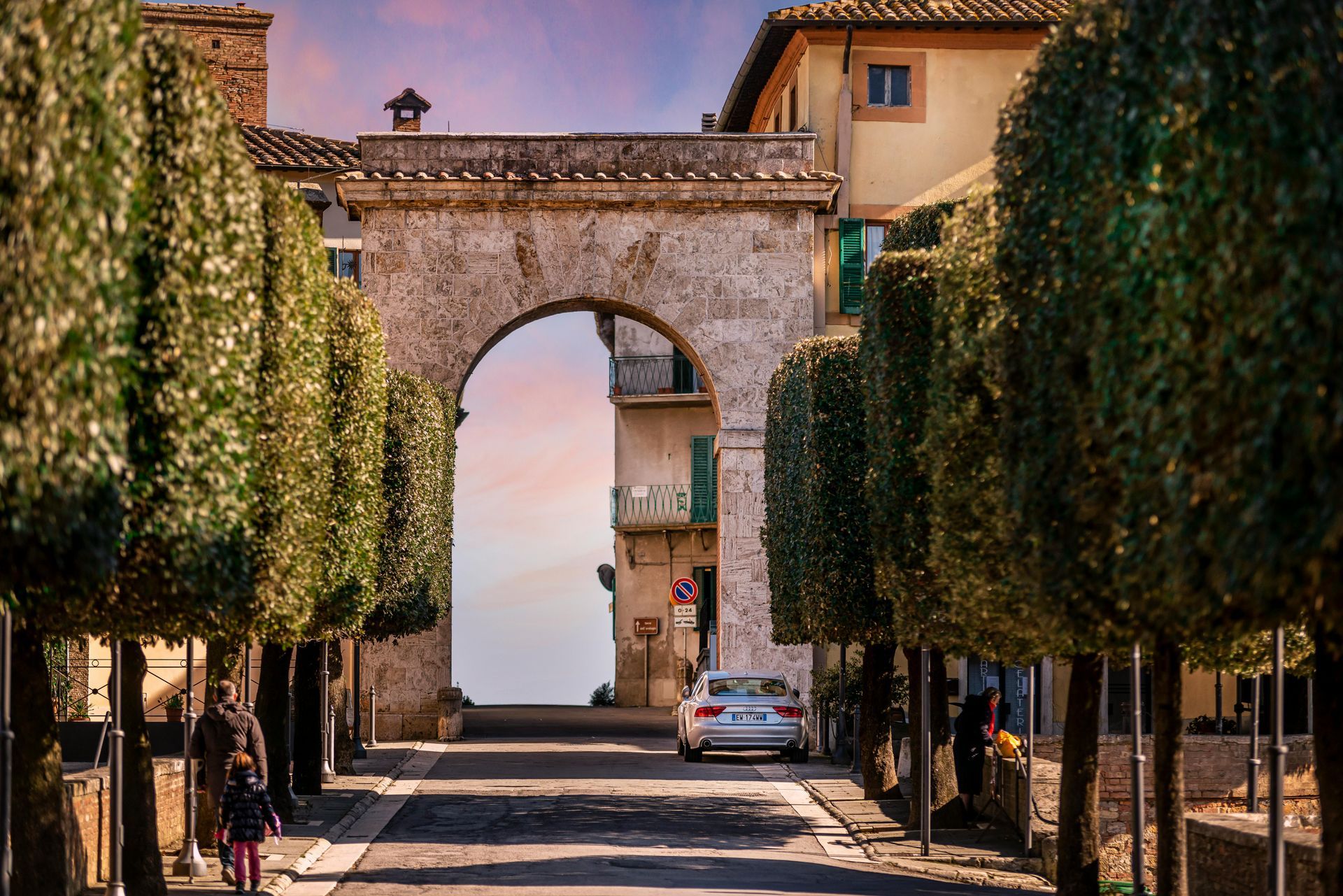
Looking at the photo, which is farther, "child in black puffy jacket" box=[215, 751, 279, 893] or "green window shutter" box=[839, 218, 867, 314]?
"green window shutter" box=[839, 218, 867, 314]

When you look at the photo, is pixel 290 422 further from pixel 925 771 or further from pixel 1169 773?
pixel 925 771

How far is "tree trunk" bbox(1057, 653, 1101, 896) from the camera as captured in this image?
1463cm

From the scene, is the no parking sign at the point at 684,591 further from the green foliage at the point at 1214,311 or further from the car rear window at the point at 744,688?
the green foliage at the point at 1214,311

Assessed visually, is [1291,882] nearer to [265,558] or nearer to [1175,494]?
[1175,494]

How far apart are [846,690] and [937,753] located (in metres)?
10.6

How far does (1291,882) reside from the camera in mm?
12648

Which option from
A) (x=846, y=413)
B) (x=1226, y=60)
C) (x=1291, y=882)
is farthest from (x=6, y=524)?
(x=846, y=413)

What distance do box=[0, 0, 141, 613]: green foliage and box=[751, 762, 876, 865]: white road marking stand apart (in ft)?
33.2

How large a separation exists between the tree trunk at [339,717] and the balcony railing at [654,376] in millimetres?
25893

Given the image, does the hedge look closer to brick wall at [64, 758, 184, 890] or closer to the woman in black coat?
the woman in black coat

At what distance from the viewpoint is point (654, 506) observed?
175 ft

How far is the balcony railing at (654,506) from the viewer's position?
5272 cm

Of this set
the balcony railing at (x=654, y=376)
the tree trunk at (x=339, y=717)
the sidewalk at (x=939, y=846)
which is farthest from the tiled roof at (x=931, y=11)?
the sidewalk at (x=939, y=846)

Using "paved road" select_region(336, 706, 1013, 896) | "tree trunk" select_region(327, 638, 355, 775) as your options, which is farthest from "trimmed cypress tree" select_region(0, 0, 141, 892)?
"tree trunk" select_region(327, 638, 355, 775)
